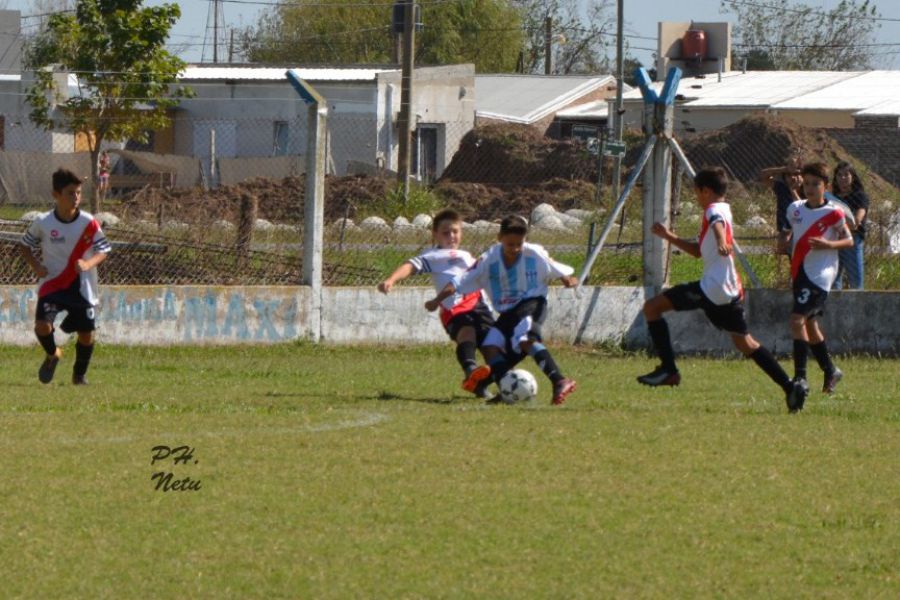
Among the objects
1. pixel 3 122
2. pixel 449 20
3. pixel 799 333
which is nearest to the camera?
pixel 799 333

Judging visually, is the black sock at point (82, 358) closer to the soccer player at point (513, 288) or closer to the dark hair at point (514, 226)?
the soccer player at point (513, 288)

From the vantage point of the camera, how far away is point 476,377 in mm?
9648

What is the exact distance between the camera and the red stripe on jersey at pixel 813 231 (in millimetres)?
10539

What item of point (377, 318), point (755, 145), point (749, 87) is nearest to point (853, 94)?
point (749, 87)

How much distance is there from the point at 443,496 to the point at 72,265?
5.00m

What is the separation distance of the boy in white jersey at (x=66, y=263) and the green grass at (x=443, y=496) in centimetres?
35

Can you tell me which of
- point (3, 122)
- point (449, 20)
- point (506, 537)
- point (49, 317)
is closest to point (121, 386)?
point (49, 317)

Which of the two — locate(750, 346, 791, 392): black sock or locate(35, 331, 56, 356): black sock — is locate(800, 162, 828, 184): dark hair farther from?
locate(35, 331, 56, 356): black sock

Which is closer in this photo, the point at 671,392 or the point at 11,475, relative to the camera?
the point at 11,475

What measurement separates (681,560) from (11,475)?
124 inches

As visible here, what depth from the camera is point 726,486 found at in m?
6.94

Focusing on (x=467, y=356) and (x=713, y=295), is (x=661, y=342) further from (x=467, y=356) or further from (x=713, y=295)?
(x=467, y=356)

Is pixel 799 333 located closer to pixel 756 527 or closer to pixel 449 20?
pixel 756 527

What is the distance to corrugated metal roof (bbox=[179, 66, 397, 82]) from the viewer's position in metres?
44.4
